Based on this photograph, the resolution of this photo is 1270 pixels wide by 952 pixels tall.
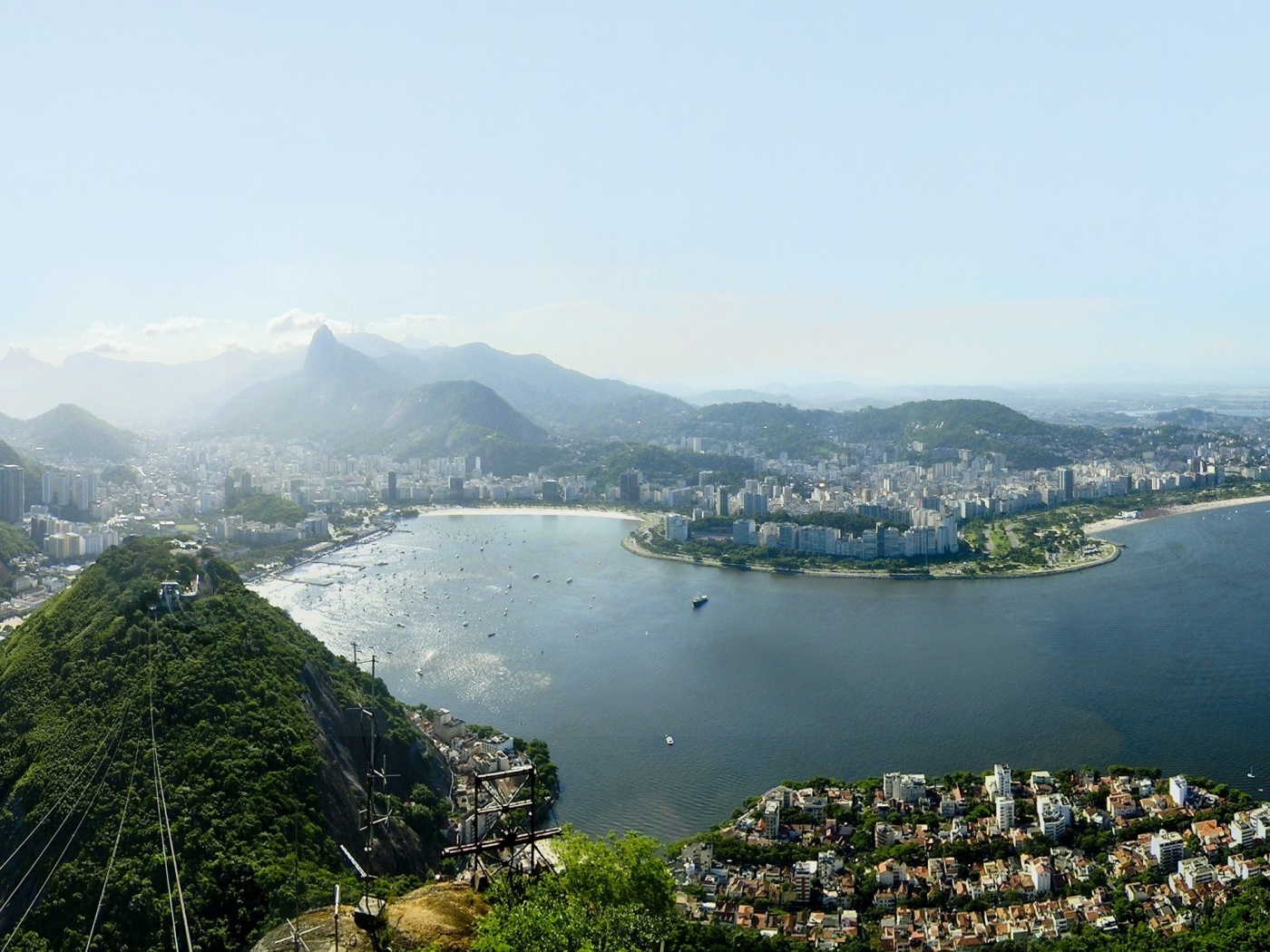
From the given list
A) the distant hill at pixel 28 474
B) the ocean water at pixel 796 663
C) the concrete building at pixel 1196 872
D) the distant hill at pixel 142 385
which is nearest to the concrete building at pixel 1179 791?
the concrete building at pixel 1196 872

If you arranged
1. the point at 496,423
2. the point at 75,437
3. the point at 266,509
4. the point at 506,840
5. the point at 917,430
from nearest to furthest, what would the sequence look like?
the point at 506,840 → the point at 266,509 → the point at 75,437 → the point at 917,430 → the point at 496,423

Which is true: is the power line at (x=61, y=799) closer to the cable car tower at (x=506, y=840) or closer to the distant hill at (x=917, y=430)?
the cable car tower at (x=506, y=840)

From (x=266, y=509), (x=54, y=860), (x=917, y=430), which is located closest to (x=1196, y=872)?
(x=54, y=860)

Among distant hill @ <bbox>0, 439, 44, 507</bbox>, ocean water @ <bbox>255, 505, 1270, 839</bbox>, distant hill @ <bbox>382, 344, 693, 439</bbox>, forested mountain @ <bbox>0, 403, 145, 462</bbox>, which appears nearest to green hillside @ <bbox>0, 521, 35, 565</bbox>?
distant hill @ <bbox>0, 439, 44, 507</bbox>

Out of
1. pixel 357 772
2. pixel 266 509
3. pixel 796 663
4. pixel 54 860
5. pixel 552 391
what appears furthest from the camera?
pixel 552 391

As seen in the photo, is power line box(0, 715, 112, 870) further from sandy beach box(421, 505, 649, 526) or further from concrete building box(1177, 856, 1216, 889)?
sandy beach box(421, 505, 649, 526)

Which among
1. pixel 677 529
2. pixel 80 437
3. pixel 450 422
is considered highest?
pixel 450 422

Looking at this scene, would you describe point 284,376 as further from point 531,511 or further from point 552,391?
point 531,511

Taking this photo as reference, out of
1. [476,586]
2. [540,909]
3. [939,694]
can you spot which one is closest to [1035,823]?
[939,694]

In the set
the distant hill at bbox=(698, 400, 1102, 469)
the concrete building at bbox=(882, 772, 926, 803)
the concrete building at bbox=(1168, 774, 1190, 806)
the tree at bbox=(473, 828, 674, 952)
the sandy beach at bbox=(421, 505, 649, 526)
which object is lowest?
the concrete building at bbox=(882, 772, 926, 803)
